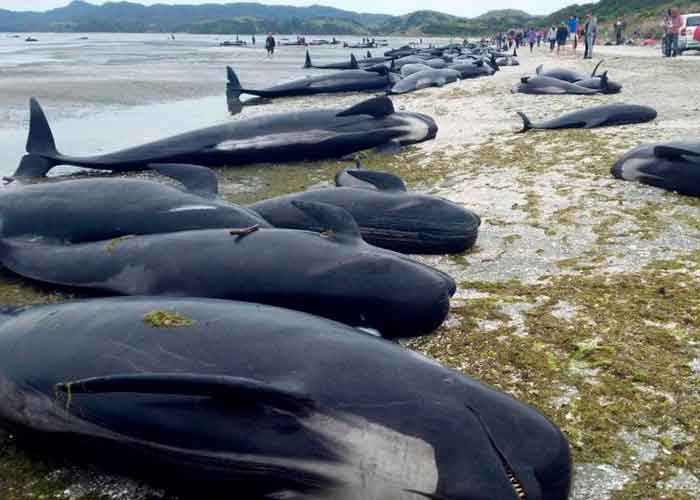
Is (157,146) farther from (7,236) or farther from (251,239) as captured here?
(251,239)

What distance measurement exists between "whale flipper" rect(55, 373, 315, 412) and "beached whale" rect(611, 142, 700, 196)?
19.5 feet

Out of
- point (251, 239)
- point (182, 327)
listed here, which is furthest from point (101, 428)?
point (251, 239)

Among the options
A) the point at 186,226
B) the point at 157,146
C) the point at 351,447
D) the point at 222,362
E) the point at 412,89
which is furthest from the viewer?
the point at 412,89

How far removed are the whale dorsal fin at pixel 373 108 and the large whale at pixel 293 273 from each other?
5855mm

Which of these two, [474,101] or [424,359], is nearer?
[424,359]

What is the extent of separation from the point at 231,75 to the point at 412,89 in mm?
5879

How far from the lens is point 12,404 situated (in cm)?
302

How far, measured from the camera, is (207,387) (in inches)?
97.6

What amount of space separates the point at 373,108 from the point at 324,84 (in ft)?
32.7

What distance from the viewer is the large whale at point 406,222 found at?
5496mm

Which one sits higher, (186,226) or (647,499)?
(186,226)

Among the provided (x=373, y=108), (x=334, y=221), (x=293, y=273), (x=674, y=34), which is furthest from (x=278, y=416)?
(x=674, y=34)

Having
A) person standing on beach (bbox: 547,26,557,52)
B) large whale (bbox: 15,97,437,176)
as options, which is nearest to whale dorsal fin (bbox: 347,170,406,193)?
large whale (bbox: 15,97,437,176)

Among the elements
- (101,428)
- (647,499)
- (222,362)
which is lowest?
(647,499)
